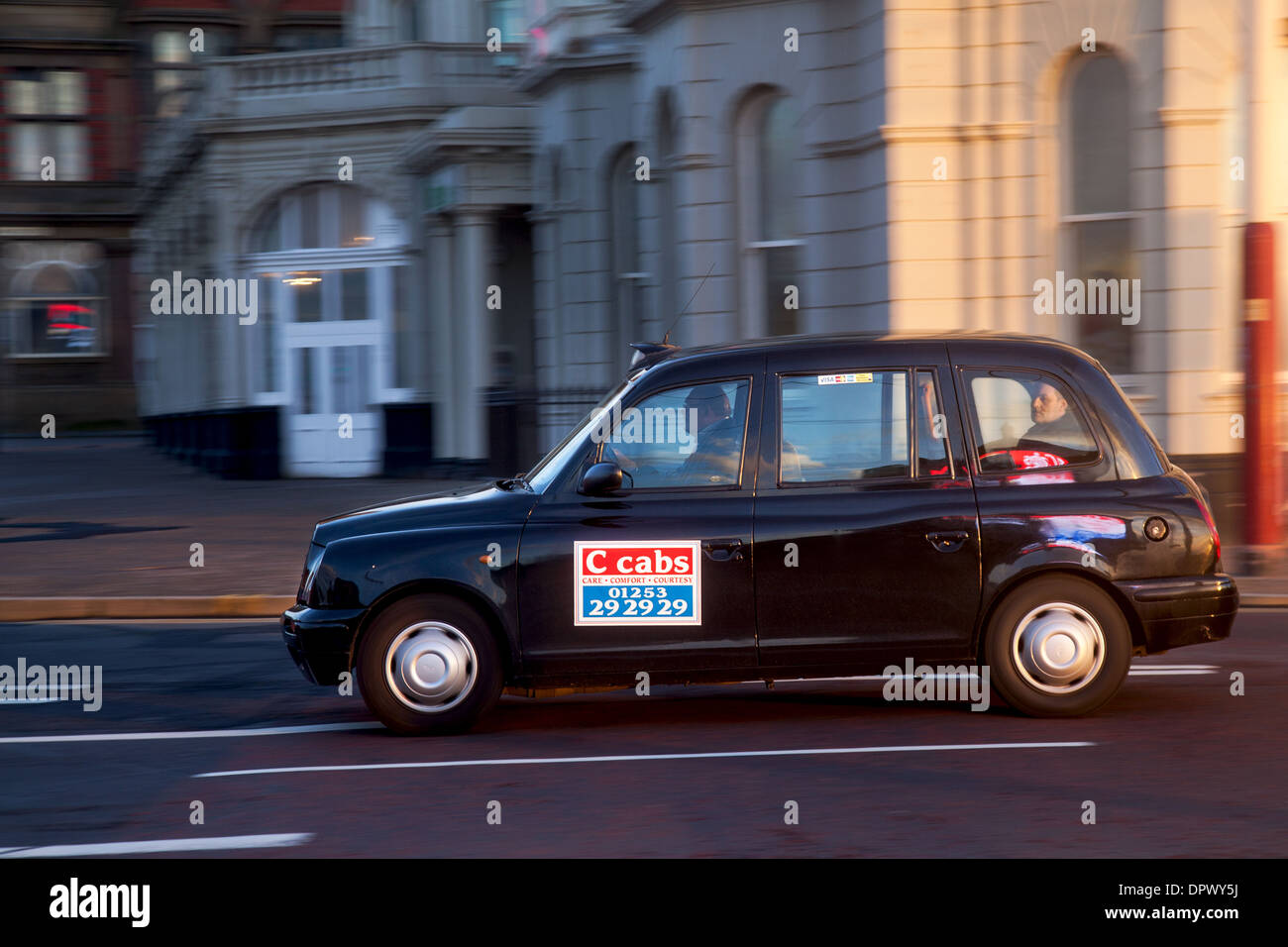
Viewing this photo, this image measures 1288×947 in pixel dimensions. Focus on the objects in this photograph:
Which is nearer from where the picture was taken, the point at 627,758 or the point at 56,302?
the point at 627,758

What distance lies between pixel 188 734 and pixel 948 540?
3601 mm

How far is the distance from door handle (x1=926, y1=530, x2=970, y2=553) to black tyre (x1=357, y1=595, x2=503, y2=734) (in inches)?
77.7

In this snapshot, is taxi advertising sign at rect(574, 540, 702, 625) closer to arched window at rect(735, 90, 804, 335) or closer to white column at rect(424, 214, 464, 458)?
arched window at rect(735, 90, 804, 335)

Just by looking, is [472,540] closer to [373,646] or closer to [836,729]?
[373,646]

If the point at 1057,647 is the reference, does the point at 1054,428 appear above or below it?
above

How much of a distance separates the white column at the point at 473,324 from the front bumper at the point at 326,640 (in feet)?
56.8

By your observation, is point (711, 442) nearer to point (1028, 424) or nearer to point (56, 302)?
point (1028, 424)

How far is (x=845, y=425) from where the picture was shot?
7.51 metres

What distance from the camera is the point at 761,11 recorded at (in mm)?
17438

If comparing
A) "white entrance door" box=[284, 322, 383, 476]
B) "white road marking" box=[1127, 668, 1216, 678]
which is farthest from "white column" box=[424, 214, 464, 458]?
"white road marking" box=[1127, 668, 1216, 678]

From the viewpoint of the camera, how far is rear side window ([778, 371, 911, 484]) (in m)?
7.47

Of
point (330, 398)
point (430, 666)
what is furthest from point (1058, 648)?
point (330, 398)
